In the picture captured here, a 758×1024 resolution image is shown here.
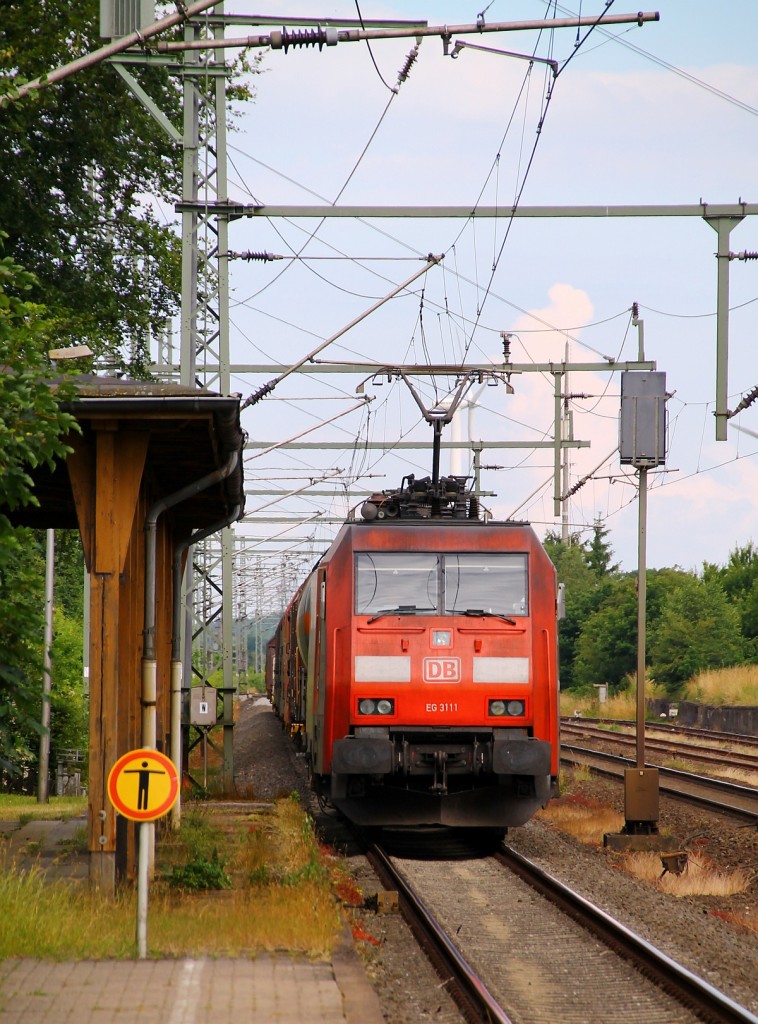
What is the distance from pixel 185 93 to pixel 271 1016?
14.6 meters

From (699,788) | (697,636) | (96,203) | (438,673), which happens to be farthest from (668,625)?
(438,673)

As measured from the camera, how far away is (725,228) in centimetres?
1636

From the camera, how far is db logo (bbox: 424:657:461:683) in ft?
43.4

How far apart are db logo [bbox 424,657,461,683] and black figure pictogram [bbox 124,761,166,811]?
5.09m

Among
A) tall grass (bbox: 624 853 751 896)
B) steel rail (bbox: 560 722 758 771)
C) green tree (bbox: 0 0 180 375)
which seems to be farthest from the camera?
steel rail (bbox: 560 722 758 771)

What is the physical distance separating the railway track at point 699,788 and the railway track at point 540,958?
619cm

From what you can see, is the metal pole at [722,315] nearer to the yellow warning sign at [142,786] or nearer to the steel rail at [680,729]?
the yellow warning sign at [142,786]

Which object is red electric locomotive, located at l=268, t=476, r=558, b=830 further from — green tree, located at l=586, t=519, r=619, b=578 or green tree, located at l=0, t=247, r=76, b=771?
green tree, located at l=586, t=519, r=619, b=578

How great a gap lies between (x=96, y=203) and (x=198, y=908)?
57.8 ft

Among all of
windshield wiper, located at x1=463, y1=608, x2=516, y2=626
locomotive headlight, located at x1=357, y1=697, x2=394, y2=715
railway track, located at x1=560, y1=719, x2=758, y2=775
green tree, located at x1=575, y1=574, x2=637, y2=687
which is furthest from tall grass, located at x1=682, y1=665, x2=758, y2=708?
locomotive headlight, located at x1=357, y1=697, x2=394, y2=715

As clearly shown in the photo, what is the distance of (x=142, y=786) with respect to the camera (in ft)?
27.8

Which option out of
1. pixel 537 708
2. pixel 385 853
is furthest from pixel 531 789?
pixel 385 853

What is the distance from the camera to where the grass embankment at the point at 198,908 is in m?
8.54

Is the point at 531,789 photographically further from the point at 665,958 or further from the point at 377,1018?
the point at 377,1018
